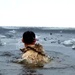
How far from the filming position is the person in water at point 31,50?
708 cm

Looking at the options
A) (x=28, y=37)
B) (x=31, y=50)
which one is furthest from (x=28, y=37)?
(x=31, y=50)

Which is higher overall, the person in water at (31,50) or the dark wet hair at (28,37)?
the dark wet hair at (28,37)

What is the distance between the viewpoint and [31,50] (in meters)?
7.24

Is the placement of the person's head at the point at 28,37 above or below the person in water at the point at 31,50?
above

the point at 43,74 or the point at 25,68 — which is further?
the point at 25,68

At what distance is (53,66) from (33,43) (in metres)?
0.77

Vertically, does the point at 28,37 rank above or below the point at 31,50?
above

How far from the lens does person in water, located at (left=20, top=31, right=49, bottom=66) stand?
23.2 ft

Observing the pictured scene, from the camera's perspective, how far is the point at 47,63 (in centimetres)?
776

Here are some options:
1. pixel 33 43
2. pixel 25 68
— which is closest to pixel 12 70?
pixel 25 68

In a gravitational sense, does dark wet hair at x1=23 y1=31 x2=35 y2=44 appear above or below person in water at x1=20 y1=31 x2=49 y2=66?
above

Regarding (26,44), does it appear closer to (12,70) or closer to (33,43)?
(33,43)

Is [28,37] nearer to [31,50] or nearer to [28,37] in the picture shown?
[28,37]

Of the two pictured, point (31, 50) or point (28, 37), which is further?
point (31, 50)
